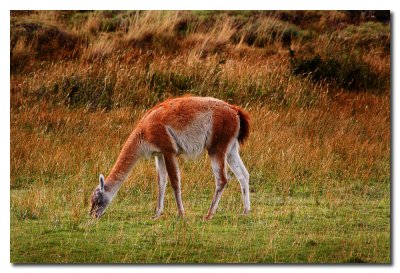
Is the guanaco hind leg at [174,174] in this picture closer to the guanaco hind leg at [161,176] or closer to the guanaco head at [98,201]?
the guanaco hind leg at [161,176]

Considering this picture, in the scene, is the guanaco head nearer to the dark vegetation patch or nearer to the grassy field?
the grassy field

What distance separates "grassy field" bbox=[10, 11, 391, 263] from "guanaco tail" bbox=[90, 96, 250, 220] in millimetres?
162

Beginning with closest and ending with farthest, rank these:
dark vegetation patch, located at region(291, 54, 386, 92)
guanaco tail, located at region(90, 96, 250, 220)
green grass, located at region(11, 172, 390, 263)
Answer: green grass, located at region(11, 172, 390, 263)
guanaco tail, located at region(90, 96, 250, 220)
dark vegetation patch, located at region(291, 54, 386, 92)

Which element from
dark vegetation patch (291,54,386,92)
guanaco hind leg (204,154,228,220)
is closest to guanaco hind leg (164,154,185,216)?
guanaco hind leg (204,154,228,220)

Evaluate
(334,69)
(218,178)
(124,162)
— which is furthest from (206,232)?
(334,69)

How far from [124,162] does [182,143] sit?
1.69 feet

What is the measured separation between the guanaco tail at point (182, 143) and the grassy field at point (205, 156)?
16 cm

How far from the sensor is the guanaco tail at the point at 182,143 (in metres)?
8.27

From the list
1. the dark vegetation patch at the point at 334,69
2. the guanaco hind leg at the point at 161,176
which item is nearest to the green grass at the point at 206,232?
the guanaco hind leg at the point at 161,176

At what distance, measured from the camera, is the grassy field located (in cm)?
805

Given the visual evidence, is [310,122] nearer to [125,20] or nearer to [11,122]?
[125,20]

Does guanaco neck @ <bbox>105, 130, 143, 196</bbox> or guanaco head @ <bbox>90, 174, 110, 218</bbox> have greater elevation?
guanaco neck @ <bbox>105, 130, 143, 196</bbox>
